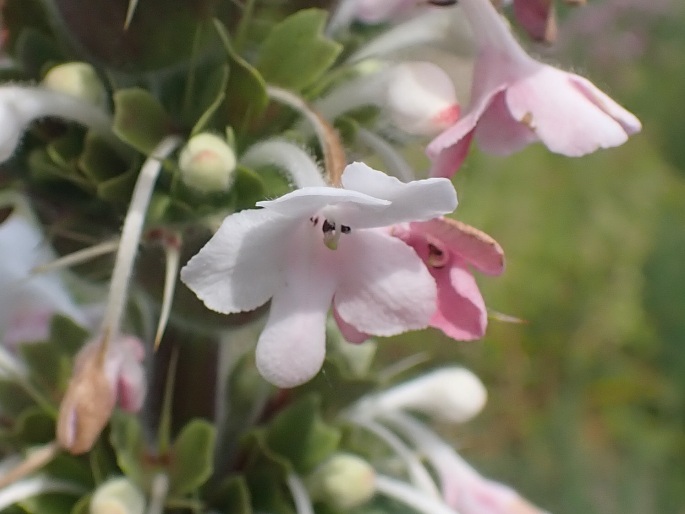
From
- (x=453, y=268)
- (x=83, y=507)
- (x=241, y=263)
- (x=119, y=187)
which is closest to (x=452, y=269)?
(x=453, y=268)

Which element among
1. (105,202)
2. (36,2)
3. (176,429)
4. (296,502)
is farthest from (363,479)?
(36,2)

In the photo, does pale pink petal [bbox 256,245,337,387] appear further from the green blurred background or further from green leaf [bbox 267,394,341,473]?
the green blurred background

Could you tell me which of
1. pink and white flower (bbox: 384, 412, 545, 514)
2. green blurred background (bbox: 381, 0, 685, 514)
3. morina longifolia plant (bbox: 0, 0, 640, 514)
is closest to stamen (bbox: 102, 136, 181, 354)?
morina longifolia plant (bbox: 0, 0, 640, 514)

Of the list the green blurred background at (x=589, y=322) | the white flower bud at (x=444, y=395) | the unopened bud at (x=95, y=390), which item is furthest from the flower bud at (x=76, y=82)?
the green blurred background at (x=589, y=322)

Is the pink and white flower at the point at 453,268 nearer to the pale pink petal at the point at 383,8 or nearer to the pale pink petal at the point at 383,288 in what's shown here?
the pale pink petal at the point at 383,288

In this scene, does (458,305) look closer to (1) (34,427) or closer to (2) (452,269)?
(2) (452,269)
